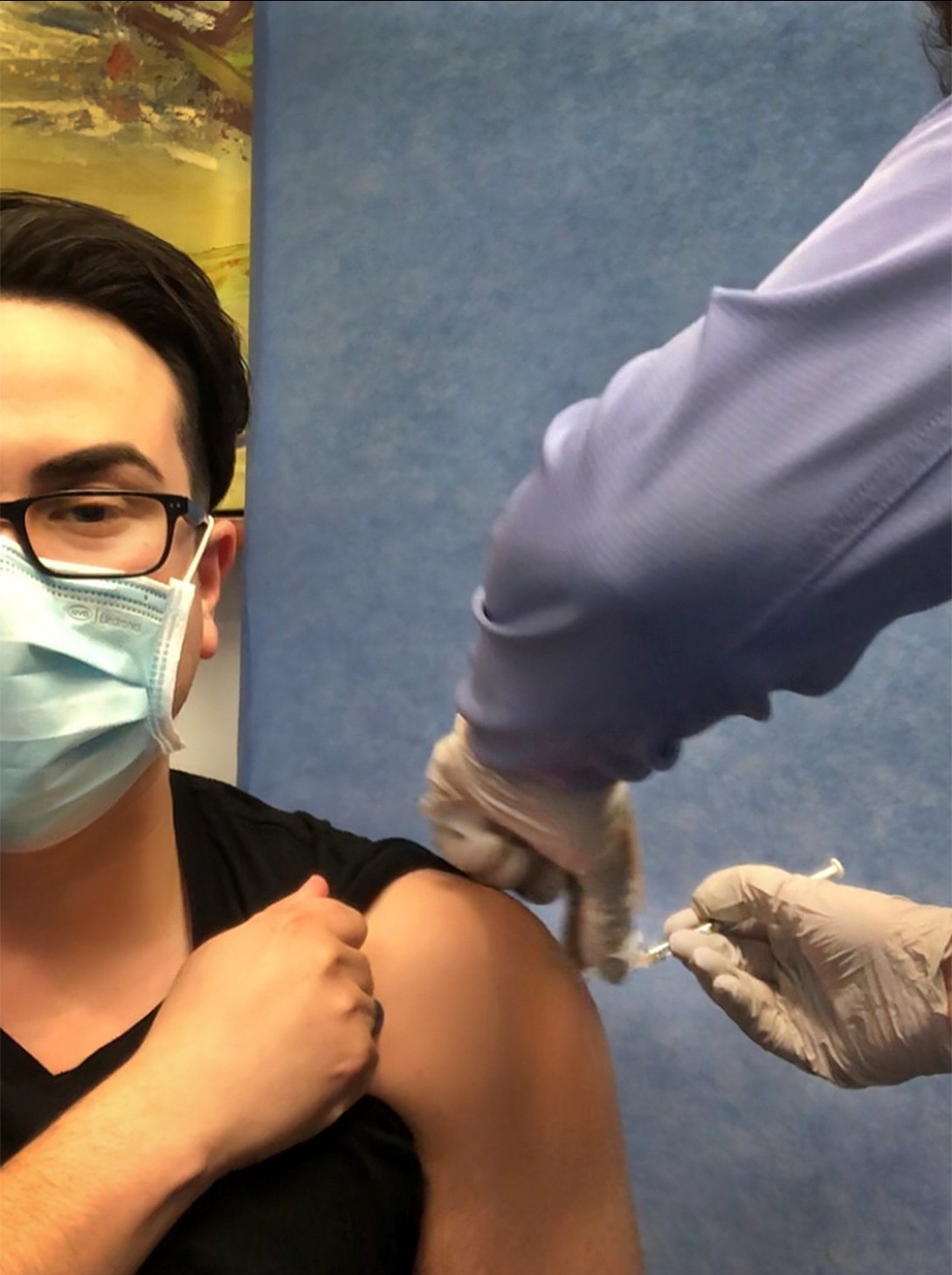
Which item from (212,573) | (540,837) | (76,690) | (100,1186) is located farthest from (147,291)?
(100,1186)

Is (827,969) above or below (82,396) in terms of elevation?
below

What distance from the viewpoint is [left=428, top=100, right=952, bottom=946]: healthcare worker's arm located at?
1.38 ft

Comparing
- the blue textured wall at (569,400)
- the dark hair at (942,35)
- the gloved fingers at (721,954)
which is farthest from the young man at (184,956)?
the dark hair at (942,35)

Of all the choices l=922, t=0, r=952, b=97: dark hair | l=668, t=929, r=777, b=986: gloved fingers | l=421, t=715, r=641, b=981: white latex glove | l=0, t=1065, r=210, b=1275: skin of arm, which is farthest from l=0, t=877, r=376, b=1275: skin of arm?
l=922, t=0, r=952, b=97: dark hair

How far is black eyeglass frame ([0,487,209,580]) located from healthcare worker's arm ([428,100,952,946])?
36cm

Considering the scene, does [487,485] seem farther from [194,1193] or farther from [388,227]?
[194,1193]

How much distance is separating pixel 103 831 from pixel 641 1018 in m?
0.69

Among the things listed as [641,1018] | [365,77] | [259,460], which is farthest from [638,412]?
[365,77]

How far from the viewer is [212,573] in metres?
0.86

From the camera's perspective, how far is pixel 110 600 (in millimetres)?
735

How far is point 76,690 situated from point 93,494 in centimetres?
15

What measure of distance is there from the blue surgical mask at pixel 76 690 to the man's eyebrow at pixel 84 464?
0.19 ft

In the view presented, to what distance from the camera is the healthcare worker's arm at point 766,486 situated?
42 cm

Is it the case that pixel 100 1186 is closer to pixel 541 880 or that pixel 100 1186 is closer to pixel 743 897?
pixel 541 880
